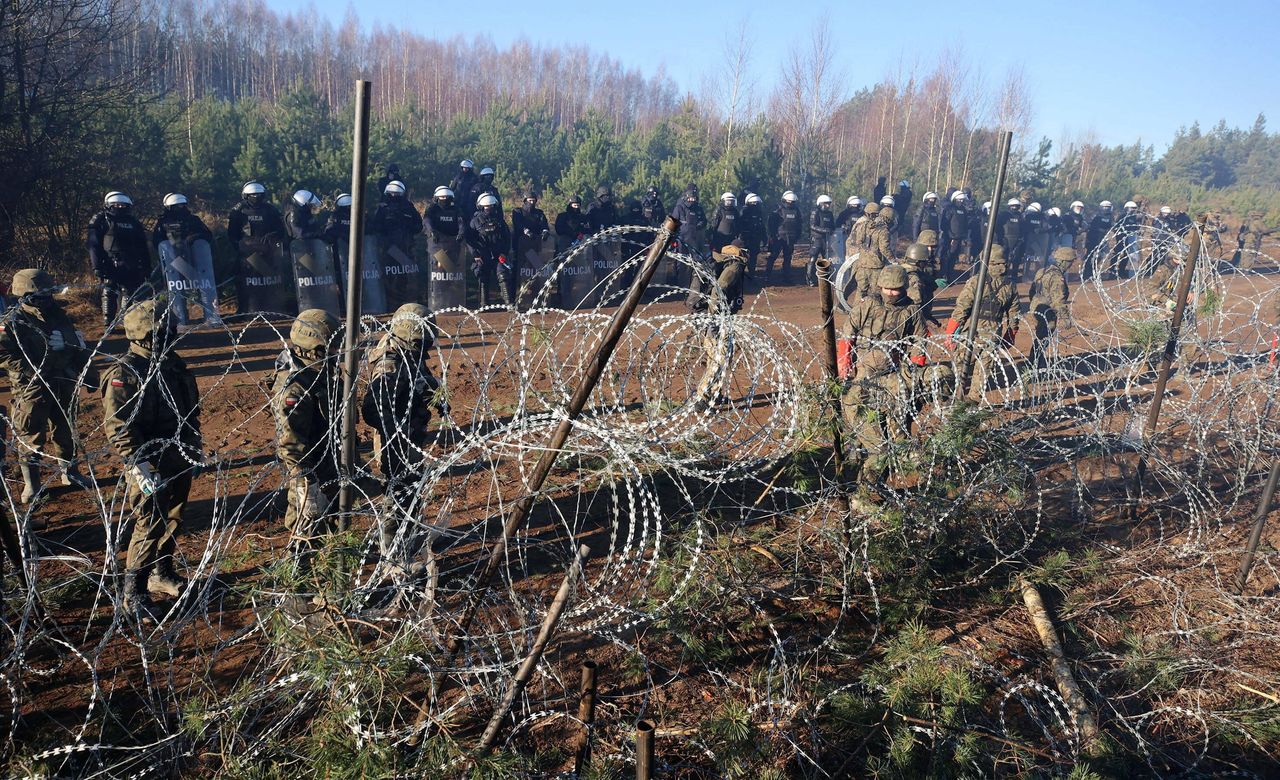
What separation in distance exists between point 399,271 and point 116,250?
3611mm

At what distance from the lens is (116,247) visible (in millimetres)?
10297

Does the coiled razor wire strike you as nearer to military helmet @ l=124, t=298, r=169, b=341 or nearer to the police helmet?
military helmet @ l=124, t=298, r=169, b=341

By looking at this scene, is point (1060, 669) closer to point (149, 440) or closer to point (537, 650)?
point (537, 650)

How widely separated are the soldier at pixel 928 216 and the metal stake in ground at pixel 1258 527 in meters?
14.9

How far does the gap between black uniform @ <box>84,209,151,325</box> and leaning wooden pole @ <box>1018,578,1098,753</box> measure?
10811mm

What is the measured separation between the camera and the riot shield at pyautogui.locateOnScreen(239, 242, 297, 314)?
11047 mm

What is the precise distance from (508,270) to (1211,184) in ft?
188

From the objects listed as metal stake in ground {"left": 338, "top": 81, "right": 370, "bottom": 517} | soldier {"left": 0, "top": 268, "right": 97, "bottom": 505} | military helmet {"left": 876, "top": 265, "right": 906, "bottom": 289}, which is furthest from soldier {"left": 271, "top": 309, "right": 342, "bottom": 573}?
military helmet {"left": 876, "top": 265, "right": 906, "bottom": 289}

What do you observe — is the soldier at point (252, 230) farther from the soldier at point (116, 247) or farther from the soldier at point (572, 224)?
the soldier at point (572, 224)

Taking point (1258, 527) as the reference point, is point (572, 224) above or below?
above

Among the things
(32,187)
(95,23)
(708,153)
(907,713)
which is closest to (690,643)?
(907,713)

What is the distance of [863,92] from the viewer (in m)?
53.8

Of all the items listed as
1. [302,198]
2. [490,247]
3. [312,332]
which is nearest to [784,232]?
[490,247]

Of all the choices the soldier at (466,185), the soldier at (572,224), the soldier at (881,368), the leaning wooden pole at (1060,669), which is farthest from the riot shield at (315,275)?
the leaning wooden pole at (1060,669)
